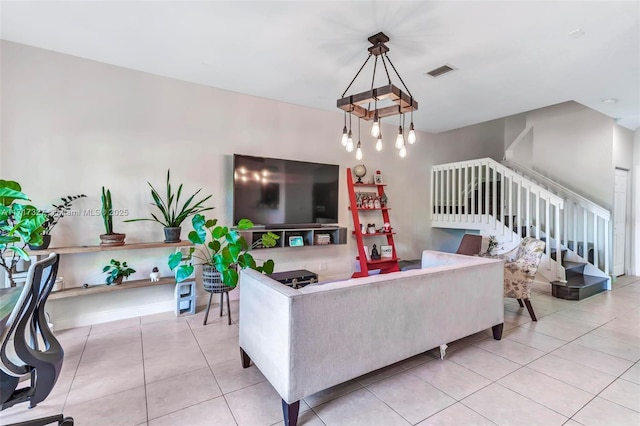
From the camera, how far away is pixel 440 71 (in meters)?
3.41

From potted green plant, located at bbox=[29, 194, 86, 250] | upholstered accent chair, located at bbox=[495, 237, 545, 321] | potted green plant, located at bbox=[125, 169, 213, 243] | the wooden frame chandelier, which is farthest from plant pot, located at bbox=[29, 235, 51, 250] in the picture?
upholstered accent chair, located at bbox=[495, 237, 545, 321]

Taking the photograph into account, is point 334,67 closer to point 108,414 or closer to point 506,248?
point 108,414

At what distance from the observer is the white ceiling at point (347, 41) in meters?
2.39

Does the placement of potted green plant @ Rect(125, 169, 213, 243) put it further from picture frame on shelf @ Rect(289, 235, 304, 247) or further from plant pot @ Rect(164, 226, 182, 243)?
picture frame on shelf @ Rect(289, 235, 304, 247)

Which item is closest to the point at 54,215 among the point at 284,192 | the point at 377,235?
the point at 284,192

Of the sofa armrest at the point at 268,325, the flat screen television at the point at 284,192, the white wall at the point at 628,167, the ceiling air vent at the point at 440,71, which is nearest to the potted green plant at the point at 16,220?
the sofa armrest at the point at 268,325

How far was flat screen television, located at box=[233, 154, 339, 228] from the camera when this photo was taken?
157 inches

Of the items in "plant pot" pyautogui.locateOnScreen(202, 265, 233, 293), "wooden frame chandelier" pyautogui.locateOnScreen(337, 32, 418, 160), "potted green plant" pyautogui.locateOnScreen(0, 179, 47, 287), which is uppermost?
"wooden frame chandelier" pyautogui.locateOnScreen(337, 32, 418, 160)

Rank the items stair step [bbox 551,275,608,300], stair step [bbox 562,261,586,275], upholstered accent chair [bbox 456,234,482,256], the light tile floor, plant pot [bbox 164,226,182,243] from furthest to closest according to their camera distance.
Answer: upholstered accent chair [bbox 456,234,482,256] → stair step [bbox 562,261,586,275] → stair step [bbox 551,275,608,300] → plant pot [bbox 164,226,182,243] → the light tile floor

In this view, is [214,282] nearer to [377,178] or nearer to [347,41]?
[347,41]

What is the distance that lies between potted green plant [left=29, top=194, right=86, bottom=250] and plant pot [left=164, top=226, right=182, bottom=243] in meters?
0.90

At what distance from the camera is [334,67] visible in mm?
3354

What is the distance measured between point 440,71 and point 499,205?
11.7 ft

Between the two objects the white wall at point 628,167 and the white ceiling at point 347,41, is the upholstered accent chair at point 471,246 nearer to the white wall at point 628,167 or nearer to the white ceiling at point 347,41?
the white ceiling at point 347,41
